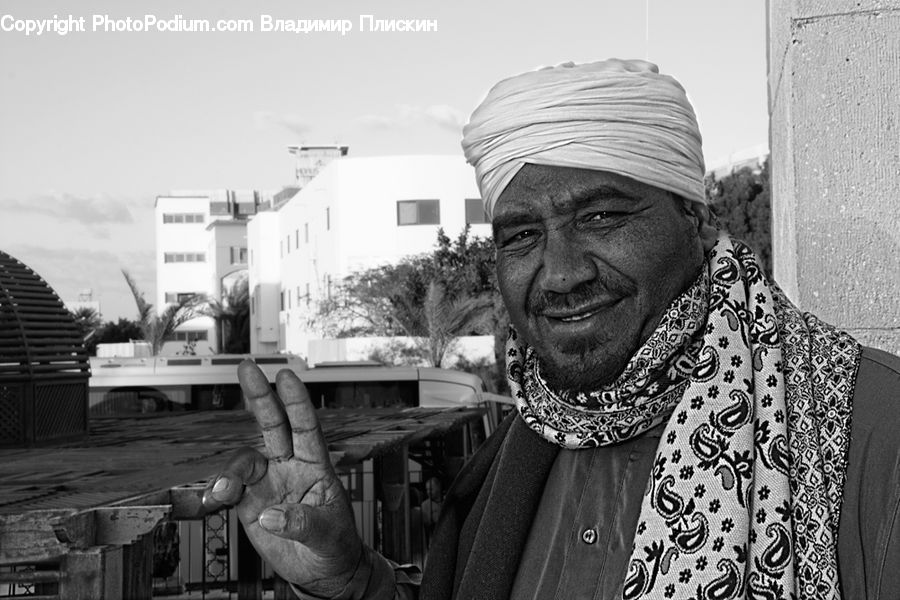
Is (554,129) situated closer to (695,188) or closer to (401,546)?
(695,188)

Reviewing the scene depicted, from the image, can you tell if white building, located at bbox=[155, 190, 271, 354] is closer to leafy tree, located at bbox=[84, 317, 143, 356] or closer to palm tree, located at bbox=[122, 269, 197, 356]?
leafy tree, located at bbox=[84, 317, 143, 356]

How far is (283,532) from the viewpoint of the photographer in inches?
65.6

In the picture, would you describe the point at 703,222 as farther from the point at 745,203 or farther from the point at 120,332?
the point at 120,332

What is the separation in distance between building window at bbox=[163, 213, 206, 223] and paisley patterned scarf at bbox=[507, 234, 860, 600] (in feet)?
215

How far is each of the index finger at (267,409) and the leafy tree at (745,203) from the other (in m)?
28.8

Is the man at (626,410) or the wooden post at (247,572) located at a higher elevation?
the man at (626,410)

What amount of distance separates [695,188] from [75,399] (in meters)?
4.10

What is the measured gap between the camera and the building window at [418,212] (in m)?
32.4

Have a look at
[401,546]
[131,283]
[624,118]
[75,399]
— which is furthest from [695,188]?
[131,283]

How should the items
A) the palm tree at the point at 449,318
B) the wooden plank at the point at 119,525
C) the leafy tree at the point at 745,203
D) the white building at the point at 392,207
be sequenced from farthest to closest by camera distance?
the white building at the point at 392,207 < the leafy tree at the point at 745,203 < the palm tree at the point at 449,318 < the wooden plank at the point at 119,525

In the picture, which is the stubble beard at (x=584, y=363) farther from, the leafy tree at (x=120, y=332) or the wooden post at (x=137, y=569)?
the leafy tree at (x=120, y=332)

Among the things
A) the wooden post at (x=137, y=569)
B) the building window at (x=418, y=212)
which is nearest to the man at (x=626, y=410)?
the wooden post at (x=137, y=569)

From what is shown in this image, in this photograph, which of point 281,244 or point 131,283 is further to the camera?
point 281,244

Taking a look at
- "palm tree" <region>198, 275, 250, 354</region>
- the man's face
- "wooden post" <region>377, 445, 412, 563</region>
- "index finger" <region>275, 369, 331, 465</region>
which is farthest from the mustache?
"palm tree" <region>198, 275, 250, 354</region>
